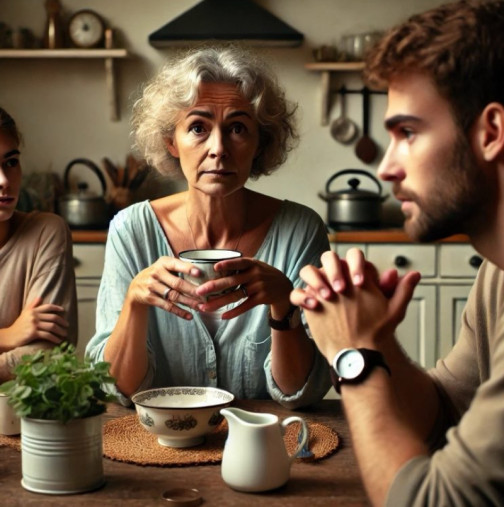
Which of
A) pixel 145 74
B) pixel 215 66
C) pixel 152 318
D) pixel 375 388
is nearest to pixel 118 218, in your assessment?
pixel 152 318

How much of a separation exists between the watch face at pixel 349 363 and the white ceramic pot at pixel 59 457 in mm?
371

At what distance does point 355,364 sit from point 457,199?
Answer: 27cm

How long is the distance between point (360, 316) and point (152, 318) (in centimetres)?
80

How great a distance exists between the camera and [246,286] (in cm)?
160

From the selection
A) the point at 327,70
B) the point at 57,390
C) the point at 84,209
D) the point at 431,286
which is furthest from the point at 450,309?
the point at 57,390

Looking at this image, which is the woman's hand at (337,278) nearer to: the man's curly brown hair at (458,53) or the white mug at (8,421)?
the man's curly brown hair at (458,53)

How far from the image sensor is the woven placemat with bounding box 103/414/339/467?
4.43ft

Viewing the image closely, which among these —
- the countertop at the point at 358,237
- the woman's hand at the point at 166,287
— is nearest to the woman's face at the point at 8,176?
the woman's hand at the point at 166,287

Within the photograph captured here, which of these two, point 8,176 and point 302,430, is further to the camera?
point 8,176

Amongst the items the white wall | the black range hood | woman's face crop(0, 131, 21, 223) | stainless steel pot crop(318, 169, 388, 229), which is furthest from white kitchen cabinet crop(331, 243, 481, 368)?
woman's face crop(0, 131, 21, 223)

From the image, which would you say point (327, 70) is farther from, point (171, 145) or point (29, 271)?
point (29, 271)

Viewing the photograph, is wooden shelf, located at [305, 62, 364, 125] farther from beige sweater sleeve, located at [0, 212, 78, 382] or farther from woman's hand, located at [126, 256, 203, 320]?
woman's hand, located at [126, 256, 203, 320]

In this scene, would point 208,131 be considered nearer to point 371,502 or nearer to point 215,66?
point 215,66

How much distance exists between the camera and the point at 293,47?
4.08m
